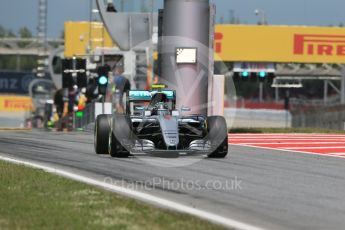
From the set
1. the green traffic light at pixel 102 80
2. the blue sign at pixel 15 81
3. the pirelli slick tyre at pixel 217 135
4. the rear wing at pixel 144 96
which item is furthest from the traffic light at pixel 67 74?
the blue sign at pixel 15 81

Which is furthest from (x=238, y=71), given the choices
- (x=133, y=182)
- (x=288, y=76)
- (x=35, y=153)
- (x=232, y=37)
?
(x=133, y=182)

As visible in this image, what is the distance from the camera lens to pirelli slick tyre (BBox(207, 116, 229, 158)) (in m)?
13.5

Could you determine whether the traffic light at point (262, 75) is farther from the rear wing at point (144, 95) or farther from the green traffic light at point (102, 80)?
the rear wing at point (144, 95)

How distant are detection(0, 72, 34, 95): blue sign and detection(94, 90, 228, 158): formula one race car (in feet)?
352

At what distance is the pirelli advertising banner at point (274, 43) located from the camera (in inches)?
2375

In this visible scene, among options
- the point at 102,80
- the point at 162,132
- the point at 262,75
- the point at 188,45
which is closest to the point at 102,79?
the point at 102,80

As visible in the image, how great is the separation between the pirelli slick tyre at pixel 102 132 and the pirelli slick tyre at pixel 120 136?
417 millimetres

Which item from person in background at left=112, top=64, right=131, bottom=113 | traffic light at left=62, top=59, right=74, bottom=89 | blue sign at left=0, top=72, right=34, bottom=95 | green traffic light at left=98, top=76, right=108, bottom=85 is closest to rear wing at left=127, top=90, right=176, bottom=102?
person in background at left=112, top=64, right=131, bottom=113

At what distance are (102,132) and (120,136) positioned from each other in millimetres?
785

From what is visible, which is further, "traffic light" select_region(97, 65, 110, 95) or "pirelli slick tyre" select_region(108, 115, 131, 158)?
"traffic light" select_region(97, 65, 110, 95)

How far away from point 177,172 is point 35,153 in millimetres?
3629

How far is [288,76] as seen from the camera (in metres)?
75.2

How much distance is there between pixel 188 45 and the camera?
2181 cm

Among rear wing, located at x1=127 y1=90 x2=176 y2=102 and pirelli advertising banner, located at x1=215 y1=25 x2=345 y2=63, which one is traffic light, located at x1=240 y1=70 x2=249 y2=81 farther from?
rear wing, located at x1=127 y1=90 x2=176 y2=102
